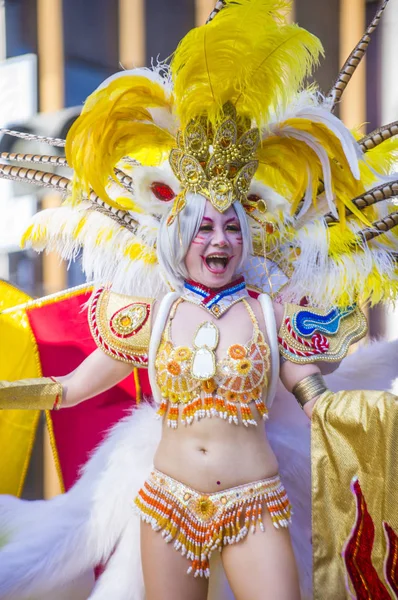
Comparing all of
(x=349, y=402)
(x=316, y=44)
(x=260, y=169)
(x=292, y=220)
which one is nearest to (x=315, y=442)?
(x=349, y=402)

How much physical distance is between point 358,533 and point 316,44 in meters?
1.32

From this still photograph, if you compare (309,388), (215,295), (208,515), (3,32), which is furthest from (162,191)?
(3,32)

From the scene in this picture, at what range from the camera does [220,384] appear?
1.83 metres

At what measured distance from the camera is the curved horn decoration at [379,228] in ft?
6.86

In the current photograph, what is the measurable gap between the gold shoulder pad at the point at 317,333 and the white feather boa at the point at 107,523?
1.23ft

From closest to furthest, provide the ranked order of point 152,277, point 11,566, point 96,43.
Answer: point 11,566 < point 152,277 < point 96,43

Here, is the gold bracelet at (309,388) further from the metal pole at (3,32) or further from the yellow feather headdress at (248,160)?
the metal pole at (3,32)

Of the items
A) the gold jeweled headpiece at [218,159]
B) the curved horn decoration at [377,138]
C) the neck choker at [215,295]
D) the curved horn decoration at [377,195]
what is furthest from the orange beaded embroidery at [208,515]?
the curved horn decoration at [377,138]

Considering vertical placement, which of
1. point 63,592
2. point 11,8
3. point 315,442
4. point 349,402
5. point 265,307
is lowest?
point 63,592

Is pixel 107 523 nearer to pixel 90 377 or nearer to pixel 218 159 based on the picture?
pixel 90 377

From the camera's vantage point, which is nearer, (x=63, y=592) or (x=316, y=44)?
(x=316, y=44)

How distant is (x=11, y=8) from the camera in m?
3.24

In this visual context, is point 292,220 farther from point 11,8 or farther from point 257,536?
point 11,8

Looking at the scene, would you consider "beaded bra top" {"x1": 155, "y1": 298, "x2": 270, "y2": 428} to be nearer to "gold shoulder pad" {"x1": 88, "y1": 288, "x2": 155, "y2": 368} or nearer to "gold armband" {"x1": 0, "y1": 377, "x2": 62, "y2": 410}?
"gold shoulder pad" {"x1": 88, "y1": 288, "x2": 155, "y2": 368}
